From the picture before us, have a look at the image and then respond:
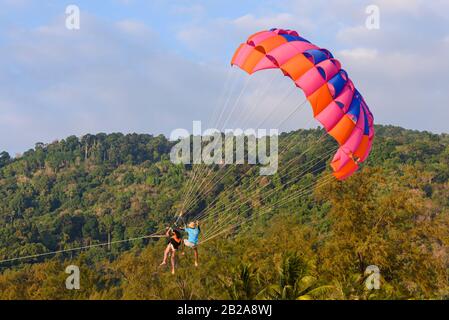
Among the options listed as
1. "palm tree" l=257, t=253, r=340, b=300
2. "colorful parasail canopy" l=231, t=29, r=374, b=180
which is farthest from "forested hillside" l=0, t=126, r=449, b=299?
"colorful parasail canopy" l=231, t=29, r=374, b=180

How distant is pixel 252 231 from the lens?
66.5 m

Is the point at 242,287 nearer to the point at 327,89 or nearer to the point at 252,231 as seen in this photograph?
the point at 327,89

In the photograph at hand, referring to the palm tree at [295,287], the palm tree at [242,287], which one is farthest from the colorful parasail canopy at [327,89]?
the palm tree at [242,287]

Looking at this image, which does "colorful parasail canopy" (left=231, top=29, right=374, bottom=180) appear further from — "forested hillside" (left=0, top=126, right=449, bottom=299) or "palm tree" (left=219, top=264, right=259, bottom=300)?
"palm tree" (left=219, top=264, right=259, bottom=300)

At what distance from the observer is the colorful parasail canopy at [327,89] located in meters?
21.2

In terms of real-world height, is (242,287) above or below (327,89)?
below

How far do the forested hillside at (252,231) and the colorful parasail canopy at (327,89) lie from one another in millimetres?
2099

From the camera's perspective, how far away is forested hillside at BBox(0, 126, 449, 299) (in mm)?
29281

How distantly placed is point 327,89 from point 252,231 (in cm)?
4622

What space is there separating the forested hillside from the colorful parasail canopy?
6.89 ft

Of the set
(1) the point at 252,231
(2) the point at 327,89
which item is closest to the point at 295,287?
(2) the point at 327,89

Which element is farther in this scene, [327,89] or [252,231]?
[252,231]
